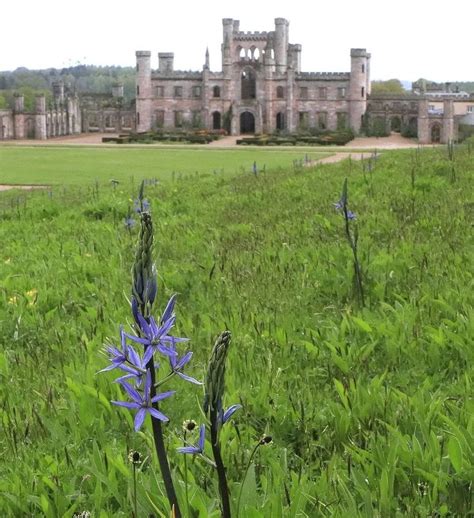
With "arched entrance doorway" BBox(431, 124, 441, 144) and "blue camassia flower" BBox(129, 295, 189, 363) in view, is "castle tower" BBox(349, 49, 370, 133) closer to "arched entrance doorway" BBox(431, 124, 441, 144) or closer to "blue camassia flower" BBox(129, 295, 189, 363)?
"arched entrance doorway" BBox(431, 124, 441, 144)

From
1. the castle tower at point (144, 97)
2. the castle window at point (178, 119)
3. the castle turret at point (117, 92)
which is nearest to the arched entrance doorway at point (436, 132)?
the castle window at point (178, 119)

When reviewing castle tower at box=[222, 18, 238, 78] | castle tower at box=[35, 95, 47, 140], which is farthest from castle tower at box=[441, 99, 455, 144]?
castle tower at box=[35, 95, 47, 140]

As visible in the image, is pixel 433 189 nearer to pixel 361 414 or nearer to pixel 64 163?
pixel 361 414

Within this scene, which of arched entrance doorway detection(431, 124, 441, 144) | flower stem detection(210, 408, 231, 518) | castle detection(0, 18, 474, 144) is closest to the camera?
flower stem detection(210, 408, 231, 518)

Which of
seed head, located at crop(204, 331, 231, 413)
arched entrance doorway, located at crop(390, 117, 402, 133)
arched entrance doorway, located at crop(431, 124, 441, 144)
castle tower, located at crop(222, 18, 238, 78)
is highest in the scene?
castle tower, located at crop(222, 18, 238, 78)

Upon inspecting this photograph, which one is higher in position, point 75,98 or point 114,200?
point 75,98

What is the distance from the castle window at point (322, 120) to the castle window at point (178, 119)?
15855mm

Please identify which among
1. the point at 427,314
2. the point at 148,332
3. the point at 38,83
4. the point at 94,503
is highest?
the point at 38,83

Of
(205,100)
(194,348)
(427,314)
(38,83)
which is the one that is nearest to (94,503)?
(194,348)

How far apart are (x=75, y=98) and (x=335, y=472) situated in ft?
296

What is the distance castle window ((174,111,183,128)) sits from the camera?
89.6 meters

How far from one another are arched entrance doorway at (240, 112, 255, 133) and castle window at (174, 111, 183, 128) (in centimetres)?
746

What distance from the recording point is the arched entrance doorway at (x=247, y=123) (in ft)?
284

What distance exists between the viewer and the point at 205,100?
8775 centimetres
